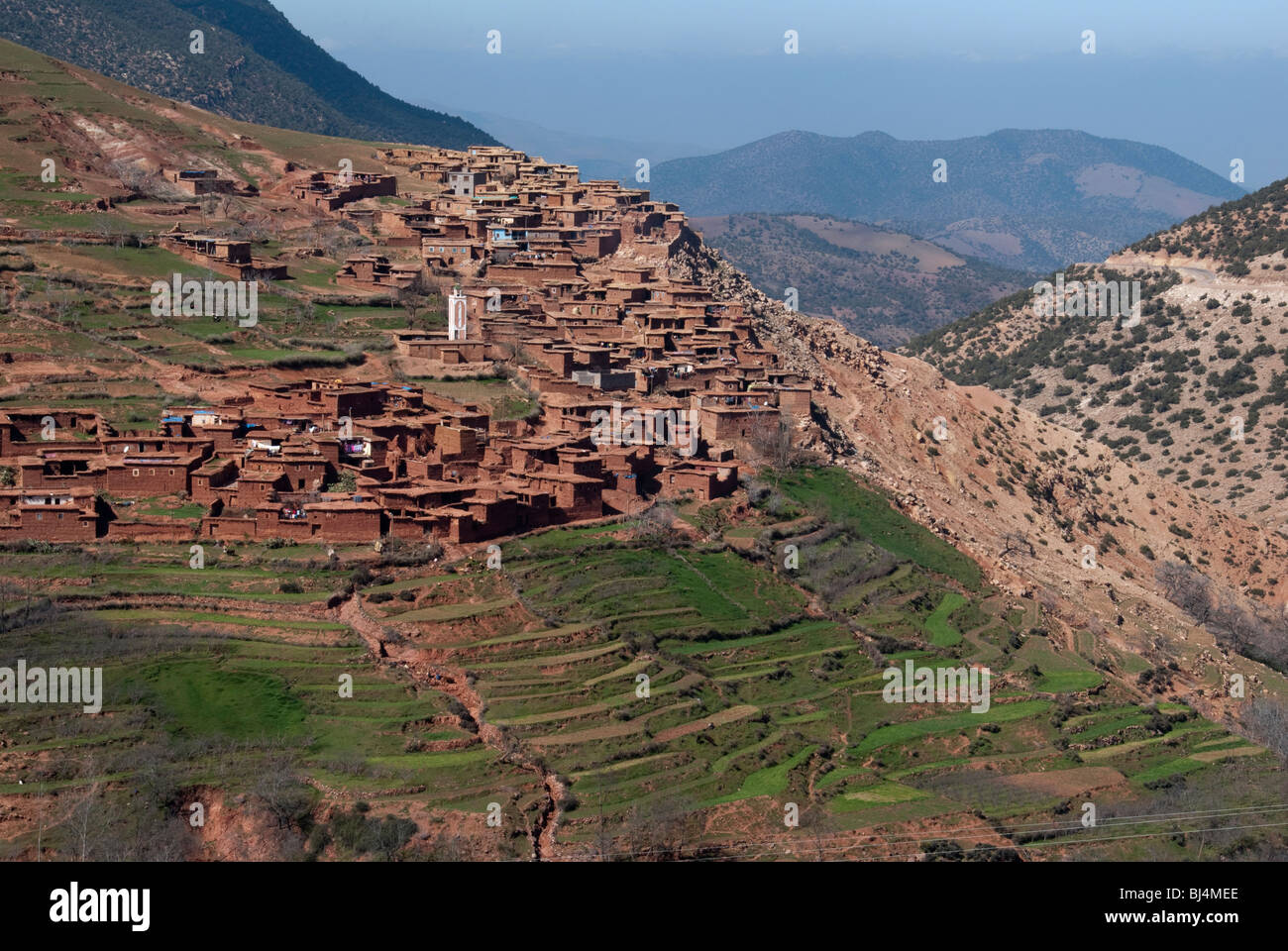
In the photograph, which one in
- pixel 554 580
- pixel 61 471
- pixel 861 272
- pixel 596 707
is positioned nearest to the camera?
pixel 596 707

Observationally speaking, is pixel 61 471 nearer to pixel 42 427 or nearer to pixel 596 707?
pixel 42 427

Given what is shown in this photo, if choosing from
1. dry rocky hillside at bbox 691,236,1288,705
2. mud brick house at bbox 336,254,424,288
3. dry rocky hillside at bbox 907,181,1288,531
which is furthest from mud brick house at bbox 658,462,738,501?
dry rocky hillside at bbox 907,181,1288,531

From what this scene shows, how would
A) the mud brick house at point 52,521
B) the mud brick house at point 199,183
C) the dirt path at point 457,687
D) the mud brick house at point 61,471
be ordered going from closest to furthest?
the dirt path at point 457,687 → the mud brick house at point 52,521 → the mud brick house at point 61,471 → the mud brick house at point 199,183

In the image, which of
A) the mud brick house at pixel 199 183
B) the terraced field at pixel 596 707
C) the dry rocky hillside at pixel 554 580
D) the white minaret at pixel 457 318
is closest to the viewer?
the terraced field at pixel 596 707

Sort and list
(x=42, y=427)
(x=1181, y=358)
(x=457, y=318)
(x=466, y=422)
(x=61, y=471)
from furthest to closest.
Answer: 1. (x=1181, y=358)
2. (x=457, y=318)
3. (x=466, y=422)
4. (x=42, y=427)
5. (x=61, y=471)

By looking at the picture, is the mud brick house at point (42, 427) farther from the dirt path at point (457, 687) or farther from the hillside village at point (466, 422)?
the dirt path at point (457, 687)

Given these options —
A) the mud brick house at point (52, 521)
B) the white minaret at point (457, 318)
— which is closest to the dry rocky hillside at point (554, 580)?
the mud brick house at point (52, 521)

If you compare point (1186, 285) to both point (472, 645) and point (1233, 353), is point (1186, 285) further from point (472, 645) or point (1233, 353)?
point (472, 645)

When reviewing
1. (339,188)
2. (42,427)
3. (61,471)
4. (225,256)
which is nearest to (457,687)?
(61,471)
